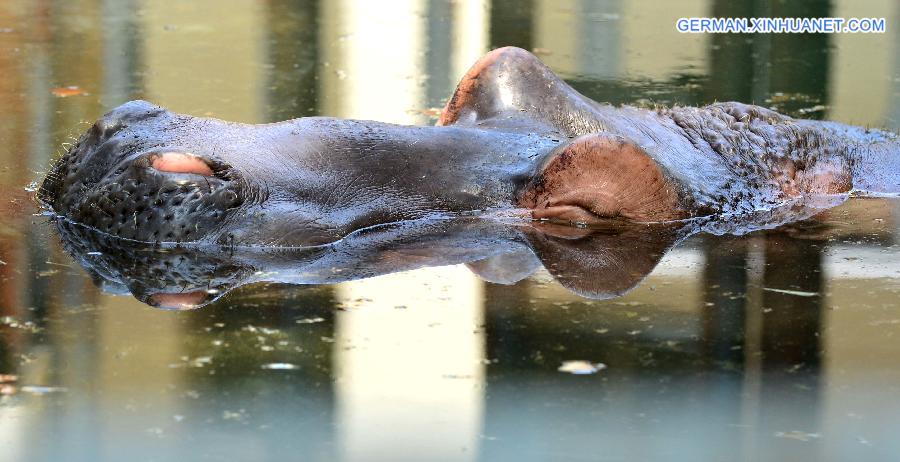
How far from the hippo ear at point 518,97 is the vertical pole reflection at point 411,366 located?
122 cm

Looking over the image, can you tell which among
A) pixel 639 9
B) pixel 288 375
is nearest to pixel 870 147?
pixel 288 375

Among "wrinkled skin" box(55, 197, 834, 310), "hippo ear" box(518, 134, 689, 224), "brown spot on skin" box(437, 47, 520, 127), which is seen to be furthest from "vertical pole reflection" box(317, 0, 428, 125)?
"wrinkled skin" box(55, 197, 834, 310)

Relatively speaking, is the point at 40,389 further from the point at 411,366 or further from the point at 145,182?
the point at 145,182

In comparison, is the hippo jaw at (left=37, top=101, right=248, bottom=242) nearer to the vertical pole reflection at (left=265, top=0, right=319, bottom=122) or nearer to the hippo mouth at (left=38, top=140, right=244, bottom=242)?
the hippo mouth at (left=38, top=140, right=244, bottom=242)

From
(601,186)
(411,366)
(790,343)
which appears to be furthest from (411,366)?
(601,186)

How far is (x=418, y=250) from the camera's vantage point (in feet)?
17.2

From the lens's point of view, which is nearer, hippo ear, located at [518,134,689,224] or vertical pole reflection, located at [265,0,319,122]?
hippo ear, located at [518,134,689,224]

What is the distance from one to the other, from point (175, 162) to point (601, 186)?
5.22ft

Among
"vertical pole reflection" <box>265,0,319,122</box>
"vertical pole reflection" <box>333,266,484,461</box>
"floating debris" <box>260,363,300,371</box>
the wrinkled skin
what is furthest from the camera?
"vertical pole reflection" <box>265,0,319,122</box>

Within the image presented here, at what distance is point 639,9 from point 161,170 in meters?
8.10

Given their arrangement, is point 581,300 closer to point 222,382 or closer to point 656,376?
point 656,376

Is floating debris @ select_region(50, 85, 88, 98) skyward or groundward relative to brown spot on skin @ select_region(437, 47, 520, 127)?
groundward

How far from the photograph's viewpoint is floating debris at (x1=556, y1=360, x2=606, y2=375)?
400 cm

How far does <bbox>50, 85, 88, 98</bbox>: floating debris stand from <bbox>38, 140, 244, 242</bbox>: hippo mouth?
3247 millimetres
